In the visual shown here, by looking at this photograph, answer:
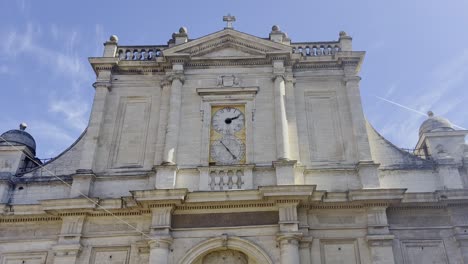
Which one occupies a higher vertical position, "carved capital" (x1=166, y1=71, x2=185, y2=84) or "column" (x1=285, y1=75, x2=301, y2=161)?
"carved capital" (x1=166, y1=71, x2=185, y2=84)

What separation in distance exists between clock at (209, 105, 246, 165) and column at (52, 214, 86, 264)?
3.72 m

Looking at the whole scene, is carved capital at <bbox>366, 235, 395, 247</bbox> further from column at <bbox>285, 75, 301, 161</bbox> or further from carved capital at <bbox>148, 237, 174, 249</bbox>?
carved capital at <bbox>148, 237, 174, 249</bbox>

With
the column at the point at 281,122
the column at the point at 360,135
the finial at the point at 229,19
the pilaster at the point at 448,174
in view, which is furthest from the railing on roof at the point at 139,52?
the pilaster at the point at 448,174

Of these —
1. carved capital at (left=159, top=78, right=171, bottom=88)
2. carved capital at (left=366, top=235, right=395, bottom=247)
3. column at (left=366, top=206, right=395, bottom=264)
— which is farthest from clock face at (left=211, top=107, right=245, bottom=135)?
carved capital at (left=366, top=235, right=395, bottom=247)

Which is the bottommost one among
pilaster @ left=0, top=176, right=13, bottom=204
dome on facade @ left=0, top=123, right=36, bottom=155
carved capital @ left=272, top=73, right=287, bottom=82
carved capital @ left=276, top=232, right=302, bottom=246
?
carved capital @ left=276, top=232, right=302, bottom=246

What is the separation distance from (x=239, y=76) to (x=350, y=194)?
16.4 ft

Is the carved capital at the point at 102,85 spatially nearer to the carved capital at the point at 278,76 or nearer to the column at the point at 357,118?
the carved capital at the point at 278,76

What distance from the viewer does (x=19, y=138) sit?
1395 centimetres

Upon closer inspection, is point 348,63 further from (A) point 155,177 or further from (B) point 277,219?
(A) point 155,177

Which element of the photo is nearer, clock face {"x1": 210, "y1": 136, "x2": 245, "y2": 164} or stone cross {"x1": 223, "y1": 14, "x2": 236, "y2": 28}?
clock face {"x1": 210, "y1": 136, "x2": 245, "y2": 164}

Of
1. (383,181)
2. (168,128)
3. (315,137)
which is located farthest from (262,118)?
(383,181)

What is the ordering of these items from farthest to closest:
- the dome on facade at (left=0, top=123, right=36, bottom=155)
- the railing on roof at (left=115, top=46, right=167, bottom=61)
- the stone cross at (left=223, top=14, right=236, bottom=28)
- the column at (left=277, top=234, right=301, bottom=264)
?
the stone cross at (left=223, top=14, right=236, bottom=28), the railing on roof at (left=115, top=46, right=167, bottom=61), the dome on facade at (left=0, top=123, right=36, bottom=155), the column at (left=277, top=234, right=301, bottom=264)

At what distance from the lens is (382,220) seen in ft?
39.0

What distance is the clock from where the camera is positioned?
1337cm
